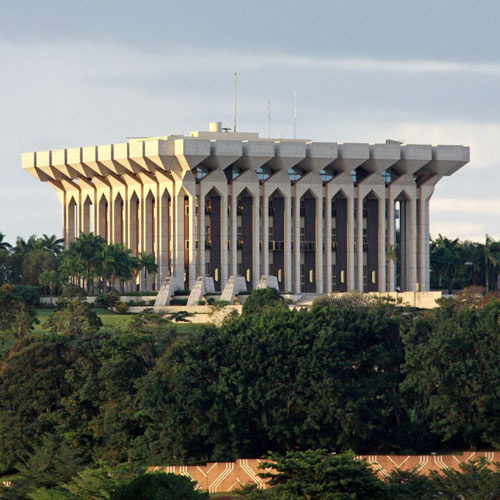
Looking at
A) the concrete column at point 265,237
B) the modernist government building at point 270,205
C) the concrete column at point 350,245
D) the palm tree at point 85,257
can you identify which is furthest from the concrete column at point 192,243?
the concrete column at point 350,245

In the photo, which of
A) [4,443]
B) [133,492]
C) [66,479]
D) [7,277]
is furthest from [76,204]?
[133,492]

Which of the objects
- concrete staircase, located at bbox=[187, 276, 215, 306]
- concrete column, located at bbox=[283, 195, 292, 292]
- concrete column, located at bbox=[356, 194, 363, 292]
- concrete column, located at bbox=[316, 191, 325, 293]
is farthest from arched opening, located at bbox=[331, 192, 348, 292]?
concrete staircase, located at bbox=[187, 276, 215, 306]

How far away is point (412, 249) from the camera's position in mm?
169250

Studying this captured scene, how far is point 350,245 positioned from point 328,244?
279 centimetres

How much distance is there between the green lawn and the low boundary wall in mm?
39897

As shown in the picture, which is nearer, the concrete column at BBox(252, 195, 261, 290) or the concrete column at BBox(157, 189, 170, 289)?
the concrete column at BBox(252, 195, 261, 290)

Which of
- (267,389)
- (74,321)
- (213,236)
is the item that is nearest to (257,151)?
(213,236)

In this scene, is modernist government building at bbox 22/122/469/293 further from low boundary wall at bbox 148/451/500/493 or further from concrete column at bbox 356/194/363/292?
low boundary wall at bbox 148/451/500/493

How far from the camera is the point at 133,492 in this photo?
5744 centimetres

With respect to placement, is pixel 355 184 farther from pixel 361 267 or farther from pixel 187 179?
pixel 187 179

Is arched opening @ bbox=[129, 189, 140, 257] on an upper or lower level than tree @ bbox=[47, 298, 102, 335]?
upper

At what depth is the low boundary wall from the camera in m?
75.6

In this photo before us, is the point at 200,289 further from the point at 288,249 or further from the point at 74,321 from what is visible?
the point at 74,321

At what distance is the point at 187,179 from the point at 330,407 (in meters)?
77.4
